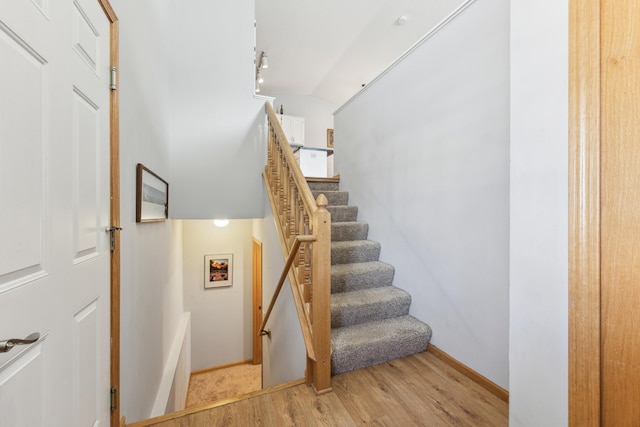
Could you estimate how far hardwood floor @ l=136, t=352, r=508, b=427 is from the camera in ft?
4.75

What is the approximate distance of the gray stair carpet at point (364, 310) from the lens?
76.0 inches

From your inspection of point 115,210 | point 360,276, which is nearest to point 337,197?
point 360,276

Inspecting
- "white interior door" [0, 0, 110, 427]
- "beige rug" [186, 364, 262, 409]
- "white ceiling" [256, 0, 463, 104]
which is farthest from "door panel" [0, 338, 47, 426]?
"white ceiling" [256, 0, 463, 104]

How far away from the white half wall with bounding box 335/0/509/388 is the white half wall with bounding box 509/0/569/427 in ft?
2.76

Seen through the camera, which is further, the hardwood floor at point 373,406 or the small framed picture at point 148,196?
the small framed picture at point 148,196

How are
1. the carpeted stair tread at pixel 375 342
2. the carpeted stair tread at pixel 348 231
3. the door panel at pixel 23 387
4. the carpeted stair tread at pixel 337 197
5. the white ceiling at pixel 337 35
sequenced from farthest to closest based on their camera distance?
1. the white ceiling at pixel 337 35
2. the carpeted stair tread at pixel 337 197
3. the carpeted stair tread at pixel 348 231
4. the carpeted stair tread at pixel 375 342
5. the door panel at pixel 23 387

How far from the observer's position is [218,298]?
15.6 feet

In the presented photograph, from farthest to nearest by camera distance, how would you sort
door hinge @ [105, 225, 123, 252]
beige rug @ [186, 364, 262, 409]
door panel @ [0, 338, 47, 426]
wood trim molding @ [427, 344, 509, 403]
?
beige rug @ [186, 364, 262, 409] < wood trim molding @ [427, 344, 509, 403] < door hinge @ [105, 225, 123, 252] < door panel @ [0, 338, 47, 426]

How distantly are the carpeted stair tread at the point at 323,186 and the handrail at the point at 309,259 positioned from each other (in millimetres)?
907

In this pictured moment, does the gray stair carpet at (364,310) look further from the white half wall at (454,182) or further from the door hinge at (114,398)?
the door hinge at (114,398)

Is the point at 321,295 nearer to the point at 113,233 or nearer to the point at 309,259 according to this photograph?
the point at 309,259

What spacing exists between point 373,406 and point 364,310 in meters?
0.73

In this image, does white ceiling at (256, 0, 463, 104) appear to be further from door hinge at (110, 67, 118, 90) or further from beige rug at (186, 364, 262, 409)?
beige rug at (186, 364, 262, 409)

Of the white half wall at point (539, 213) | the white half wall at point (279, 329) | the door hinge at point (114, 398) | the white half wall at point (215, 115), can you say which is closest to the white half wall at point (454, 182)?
the white half wall at point (539, 213)
